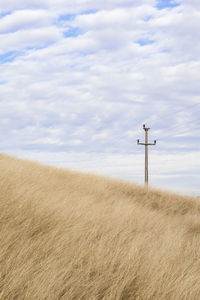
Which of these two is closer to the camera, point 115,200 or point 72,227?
point 72,227

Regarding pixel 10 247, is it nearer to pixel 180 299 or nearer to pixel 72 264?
pixel 72 264

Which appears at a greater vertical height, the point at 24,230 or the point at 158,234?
the point at 24,230

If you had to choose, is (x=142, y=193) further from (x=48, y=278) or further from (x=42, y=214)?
(x=48, y=278)

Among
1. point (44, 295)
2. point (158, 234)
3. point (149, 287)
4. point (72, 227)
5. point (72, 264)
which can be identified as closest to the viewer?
point (44, 295)

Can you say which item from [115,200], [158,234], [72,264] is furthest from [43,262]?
[115,200]

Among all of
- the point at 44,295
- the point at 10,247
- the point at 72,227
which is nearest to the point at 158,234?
the point at 72,227

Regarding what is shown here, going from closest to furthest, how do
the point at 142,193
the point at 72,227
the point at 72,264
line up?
the point at 72,264 < the point at 72,227 < the point at 142,193

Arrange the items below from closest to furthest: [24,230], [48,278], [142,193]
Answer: [48,278], [24,230], [142,193]

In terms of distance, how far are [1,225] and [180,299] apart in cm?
264

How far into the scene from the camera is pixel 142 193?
1480 centimetres

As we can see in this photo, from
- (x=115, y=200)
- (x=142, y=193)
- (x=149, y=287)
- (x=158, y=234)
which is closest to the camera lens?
(x=149, y=287)

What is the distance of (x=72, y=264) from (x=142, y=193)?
10.9 metres

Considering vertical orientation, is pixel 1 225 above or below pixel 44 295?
above

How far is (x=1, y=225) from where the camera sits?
5.00 m
